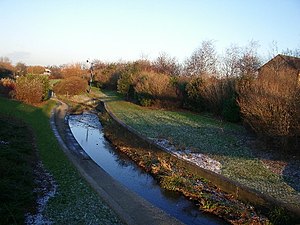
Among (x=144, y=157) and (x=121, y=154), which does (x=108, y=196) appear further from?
(x=121, y=154)

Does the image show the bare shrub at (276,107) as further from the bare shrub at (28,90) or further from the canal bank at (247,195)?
the bare shrub at (28,90)

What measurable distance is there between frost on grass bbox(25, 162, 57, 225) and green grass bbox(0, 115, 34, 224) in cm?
18

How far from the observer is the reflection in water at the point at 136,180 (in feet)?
30.4

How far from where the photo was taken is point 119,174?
42.3 feet

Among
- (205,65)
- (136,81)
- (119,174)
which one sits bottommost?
(119,174)

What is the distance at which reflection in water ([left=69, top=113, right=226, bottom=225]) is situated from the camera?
927cm

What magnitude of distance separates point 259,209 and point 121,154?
27.3 ft

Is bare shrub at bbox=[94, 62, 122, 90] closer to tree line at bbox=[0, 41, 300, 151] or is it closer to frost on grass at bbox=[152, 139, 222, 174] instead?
tree line at bbox=[0, 41, 300, 151]

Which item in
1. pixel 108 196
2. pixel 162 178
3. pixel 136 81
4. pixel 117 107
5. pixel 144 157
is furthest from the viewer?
pixel 136 81

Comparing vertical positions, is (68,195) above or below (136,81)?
below

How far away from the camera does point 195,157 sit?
14.4m

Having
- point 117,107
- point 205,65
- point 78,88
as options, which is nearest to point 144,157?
point 117,107

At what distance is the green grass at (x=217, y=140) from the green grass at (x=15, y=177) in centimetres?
759

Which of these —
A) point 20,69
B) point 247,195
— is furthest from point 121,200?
point 20,69
